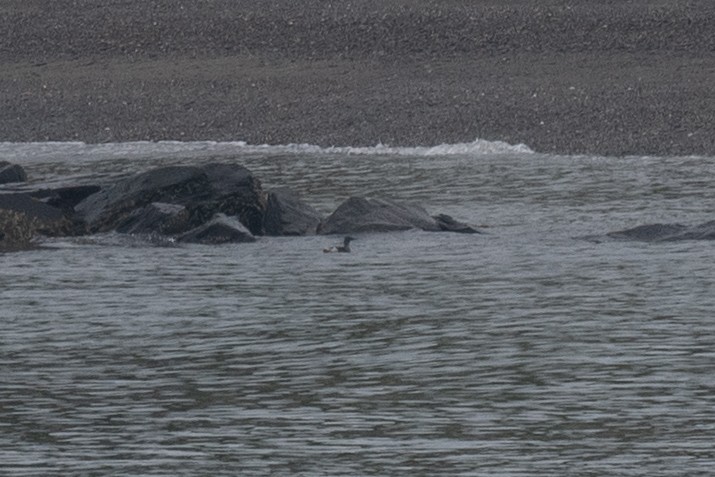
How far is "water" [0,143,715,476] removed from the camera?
14930mm

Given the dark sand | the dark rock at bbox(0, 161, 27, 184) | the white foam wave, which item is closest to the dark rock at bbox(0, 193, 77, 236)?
the dark rock at bbox(0, 161, 27, 184)

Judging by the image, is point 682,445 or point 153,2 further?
point 153,2

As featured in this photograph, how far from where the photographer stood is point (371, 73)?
169 ft

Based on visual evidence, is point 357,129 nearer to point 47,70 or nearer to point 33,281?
point 47,70

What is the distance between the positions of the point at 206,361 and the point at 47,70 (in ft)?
123

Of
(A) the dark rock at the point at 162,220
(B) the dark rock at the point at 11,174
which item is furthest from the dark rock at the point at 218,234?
(B) the dark rock at the point at 11,174

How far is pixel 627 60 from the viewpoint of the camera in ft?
167

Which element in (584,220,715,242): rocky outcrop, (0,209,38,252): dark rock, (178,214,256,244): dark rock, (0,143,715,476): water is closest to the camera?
(0,143,715,476): water

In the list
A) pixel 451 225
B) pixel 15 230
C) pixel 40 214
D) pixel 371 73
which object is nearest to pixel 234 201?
pixel 40 214

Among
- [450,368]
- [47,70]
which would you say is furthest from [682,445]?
[47,70]

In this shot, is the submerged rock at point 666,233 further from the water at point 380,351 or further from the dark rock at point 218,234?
the dark rock at point 218,234

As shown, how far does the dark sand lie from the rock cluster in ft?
40.6

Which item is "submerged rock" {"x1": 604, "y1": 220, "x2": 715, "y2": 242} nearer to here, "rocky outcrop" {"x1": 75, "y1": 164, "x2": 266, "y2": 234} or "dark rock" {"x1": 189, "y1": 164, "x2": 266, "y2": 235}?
"dark rock" {"x1": 189, "y1": 164, "x2": 266, "y2": 235}

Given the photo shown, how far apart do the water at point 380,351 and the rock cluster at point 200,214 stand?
0.64 m
